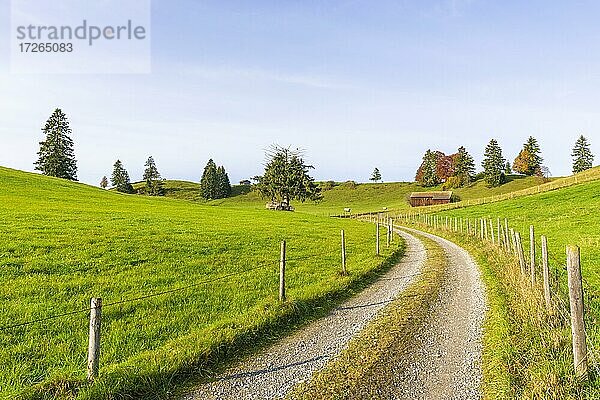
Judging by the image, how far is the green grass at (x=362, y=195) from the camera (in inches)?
4811

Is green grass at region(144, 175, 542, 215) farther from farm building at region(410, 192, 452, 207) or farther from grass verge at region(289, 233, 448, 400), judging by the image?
grass verge at region(289, 233, 448, 400)

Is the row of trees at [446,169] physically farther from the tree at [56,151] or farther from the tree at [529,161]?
the tree at [56,151]

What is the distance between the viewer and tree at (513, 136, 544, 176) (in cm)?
14588

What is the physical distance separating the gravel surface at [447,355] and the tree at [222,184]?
457ft

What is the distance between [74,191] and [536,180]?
114 meters

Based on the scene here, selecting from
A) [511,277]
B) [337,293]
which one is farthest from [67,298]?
[511,277]

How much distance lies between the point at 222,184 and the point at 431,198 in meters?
67.5

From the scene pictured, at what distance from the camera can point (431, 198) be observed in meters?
120

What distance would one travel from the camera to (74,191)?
61.0m

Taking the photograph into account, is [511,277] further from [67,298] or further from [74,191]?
[74,191]

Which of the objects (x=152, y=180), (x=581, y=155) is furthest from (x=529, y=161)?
(x=152, y=180)

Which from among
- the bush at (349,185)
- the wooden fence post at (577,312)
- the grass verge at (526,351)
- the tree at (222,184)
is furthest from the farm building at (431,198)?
the wooden fence post at (577,312)

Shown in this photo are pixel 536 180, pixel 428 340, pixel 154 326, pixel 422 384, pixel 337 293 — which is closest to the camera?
pixel 422 384

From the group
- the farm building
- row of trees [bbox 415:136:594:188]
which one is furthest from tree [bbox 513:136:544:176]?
the farm building
